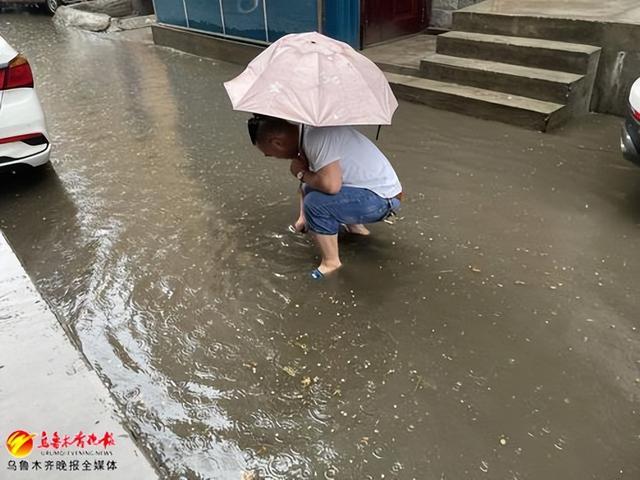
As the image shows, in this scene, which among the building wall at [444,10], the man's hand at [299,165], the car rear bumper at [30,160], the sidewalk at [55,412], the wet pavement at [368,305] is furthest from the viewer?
the building wall at [444,10]

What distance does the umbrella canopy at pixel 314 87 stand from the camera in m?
2.53

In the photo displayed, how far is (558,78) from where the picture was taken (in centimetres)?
536

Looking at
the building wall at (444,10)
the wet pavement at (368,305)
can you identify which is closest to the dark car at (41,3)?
the building wall at (444,10)

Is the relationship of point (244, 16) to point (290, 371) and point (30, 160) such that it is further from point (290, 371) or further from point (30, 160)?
point (290, 371)

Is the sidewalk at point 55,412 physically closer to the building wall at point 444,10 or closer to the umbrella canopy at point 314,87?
the umbrella canopy at point 314,87

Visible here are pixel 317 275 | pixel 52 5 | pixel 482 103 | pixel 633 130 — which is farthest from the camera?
pixel 52 5

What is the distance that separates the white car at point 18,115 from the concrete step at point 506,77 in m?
4.14

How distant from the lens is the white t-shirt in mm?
2758

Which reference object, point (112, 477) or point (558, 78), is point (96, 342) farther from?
point (558, 78)

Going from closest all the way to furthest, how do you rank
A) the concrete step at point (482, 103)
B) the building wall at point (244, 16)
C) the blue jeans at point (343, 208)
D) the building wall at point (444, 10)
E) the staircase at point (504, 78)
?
the blue jeans at point (343, 208) < the concrete step at point (482, 103) < the staircase at point (504, 78) < the building wall at point (244, 16) < the building wall at point (444, 10)

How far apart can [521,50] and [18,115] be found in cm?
483

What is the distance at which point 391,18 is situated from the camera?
294 inches

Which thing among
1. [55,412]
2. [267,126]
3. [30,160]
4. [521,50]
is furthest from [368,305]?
[521,50]

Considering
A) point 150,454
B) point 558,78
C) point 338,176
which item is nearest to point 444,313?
point 338,176
